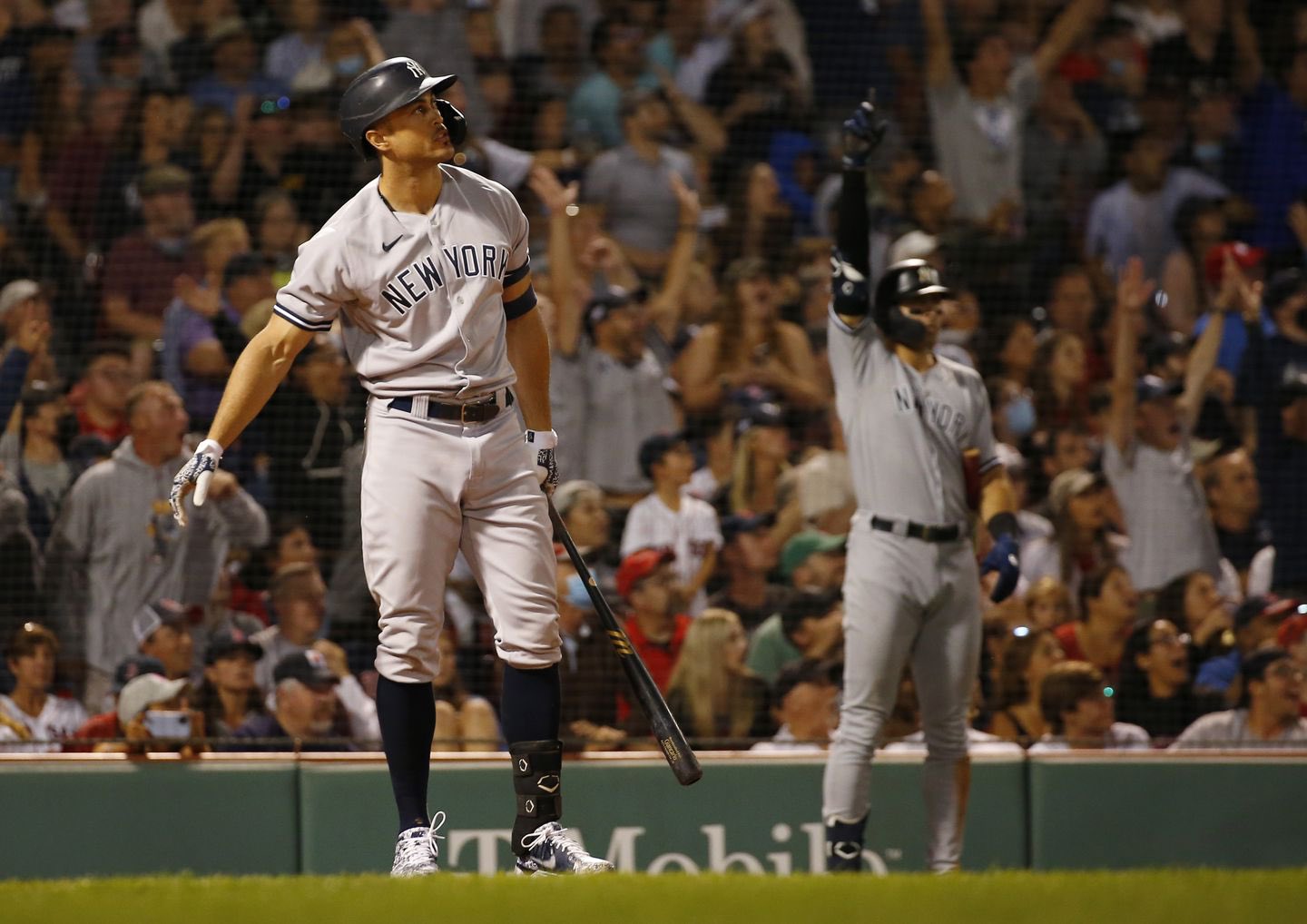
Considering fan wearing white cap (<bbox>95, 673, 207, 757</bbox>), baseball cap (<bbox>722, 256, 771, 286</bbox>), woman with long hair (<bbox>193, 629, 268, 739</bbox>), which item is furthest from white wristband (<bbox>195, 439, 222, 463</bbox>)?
baseball cap (<bbox>722, 256, 771, 286</bbox>)

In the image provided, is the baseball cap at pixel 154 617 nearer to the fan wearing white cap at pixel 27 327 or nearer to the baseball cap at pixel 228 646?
the baseball cap at pixel 228 646

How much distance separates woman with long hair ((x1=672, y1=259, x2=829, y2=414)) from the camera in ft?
26.4

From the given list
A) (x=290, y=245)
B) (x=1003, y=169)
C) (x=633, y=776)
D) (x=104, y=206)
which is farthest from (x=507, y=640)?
(x=1003, y=169)

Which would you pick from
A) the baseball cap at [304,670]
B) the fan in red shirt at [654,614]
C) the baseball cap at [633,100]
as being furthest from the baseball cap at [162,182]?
the fan in red shirt at [654,614]

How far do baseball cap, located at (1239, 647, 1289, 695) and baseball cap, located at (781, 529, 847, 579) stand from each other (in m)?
1.51

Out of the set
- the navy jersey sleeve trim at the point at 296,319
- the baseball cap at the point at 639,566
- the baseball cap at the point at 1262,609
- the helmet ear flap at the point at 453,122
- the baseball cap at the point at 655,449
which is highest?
the helmet ear flap at the point at 453,122

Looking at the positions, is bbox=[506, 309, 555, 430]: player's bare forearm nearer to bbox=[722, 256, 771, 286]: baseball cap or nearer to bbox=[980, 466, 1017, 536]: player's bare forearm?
bbox=[980, 466, 1017, 536]: player's bare forearm

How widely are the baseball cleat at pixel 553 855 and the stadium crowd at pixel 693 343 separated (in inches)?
73.4

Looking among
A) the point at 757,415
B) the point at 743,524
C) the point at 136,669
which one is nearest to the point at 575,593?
the point at 743,524

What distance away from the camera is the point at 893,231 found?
344 inches

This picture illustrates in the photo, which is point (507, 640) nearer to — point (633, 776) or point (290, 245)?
point (633, 776)

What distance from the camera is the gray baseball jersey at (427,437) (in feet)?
13.0

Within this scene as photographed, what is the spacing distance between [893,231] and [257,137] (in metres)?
2.92

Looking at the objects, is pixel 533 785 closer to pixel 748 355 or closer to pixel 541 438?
pixel 541 438
